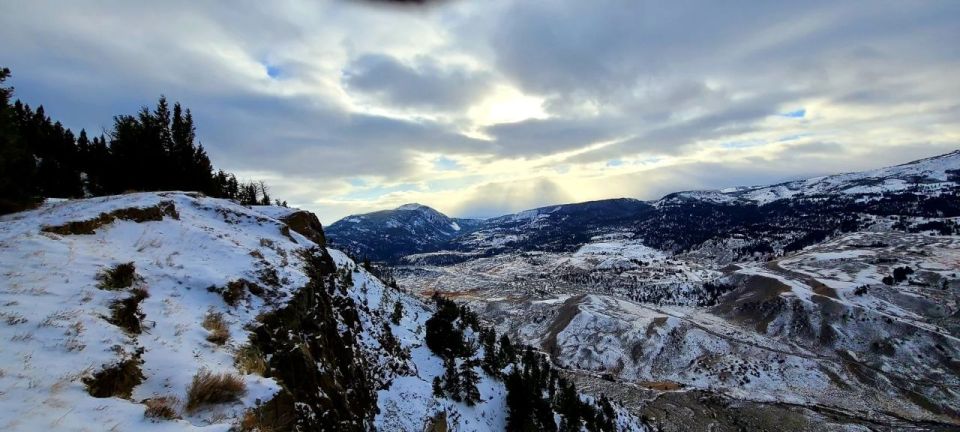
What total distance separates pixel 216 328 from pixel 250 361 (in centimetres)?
225

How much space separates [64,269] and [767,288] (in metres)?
223

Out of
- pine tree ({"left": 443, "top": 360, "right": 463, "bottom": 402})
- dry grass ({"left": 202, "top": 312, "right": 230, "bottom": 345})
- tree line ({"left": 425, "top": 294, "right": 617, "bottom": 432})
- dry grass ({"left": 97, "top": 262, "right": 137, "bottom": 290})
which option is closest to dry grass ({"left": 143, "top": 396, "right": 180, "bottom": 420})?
dry grass ({"left": 202, "top": 312, "right": 230, "bottom": 345})

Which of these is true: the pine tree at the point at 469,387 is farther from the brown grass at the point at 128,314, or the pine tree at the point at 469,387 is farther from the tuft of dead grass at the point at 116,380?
the tuft of dead grass at the point at 116,380

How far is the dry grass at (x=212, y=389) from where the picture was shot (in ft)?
39.4

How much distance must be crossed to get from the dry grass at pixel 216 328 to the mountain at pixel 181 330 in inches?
3.0

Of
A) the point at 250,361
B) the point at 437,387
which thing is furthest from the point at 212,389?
the point at 437,387

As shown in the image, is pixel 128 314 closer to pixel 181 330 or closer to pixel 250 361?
pixel 181 330

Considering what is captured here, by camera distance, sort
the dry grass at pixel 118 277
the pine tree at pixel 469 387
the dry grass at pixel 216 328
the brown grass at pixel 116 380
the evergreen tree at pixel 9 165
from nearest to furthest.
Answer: the brown grass at pixel 116 380 → the dry grass at pixel 118 277 → the dry grass at pixel 216 328 → the evergreen tree at pixel 9 165 → the pine tree at pixel 469 387

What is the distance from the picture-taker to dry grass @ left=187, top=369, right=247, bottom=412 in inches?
472

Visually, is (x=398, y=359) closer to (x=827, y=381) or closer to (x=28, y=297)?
(x=28, y=297)

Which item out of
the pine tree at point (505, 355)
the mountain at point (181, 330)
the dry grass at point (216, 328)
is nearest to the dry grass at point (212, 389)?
the mountain at point (181, 330)

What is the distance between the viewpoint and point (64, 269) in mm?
15320

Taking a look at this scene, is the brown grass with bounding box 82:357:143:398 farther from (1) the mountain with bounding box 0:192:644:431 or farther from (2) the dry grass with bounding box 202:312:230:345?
(2) the dry grass with bounding box 202:312:230:345

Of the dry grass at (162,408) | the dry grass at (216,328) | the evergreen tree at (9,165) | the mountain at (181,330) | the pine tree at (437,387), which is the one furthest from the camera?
the pine tree at (437,387)
